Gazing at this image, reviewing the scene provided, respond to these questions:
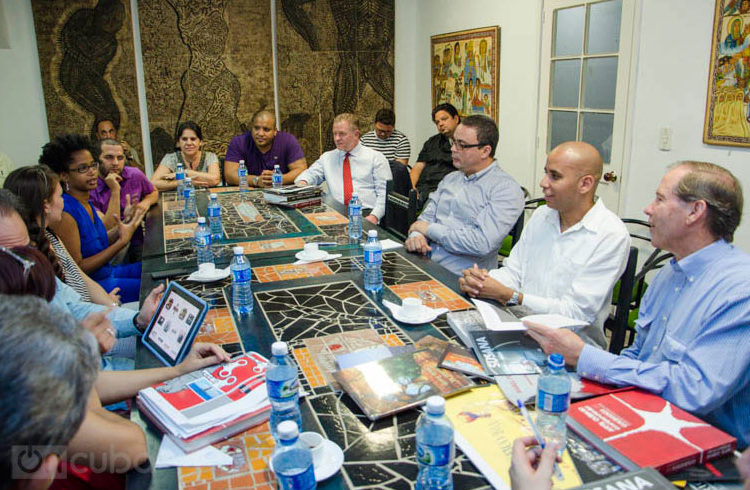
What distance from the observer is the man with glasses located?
290 cm

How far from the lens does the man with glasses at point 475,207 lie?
9.53 feet

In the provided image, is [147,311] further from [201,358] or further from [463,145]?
[463,145]

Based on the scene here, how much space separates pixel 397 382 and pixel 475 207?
5.80 ft

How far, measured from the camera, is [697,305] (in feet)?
5.03

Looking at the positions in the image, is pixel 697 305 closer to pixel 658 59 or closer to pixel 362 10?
pixel 658 59

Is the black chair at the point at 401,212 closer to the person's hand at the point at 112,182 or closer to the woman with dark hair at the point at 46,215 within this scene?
the woman with dark hair at the point at 46,215

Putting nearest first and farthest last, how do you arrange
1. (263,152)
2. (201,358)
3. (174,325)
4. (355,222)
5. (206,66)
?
(201,358) < (174,325) < (355,222) < (263,152) < (206,66)

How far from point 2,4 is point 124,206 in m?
2.60

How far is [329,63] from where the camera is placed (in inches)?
241

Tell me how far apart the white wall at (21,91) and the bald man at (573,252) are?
4.79m

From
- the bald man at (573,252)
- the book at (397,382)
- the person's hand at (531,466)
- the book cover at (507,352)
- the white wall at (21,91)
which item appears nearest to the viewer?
the person's hand at (531,466)

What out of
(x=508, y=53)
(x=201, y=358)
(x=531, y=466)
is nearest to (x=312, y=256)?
(x=201, y=358)

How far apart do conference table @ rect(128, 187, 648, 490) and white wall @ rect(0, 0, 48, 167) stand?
234 cm

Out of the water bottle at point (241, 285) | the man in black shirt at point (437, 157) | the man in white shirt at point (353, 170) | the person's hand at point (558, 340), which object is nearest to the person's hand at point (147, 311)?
the water bottle at point (241, 285)
